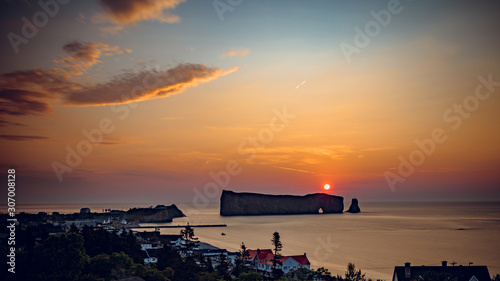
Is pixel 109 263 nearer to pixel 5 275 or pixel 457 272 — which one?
pixel 5 275

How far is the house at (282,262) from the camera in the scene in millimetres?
55875

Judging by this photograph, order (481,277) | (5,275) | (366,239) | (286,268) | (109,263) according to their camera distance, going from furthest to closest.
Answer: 1. (366,239)
2. (286,268)
3. (481,277)
4. (109,263)
5. (5,275)

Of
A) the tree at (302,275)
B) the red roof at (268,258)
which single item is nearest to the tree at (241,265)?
the red roof at (268,258)

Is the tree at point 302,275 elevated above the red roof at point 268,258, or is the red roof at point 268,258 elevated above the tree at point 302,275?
the tree at point 302,275

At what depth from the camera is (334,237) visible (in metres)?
119

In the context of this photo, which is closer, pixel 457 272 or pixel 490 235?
pixel 457 272

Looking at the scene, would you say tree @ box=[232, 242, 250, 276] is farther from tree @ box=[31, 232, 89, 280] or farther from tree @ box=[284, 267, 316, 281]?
tree @ box=[31, 232, 89, 280]

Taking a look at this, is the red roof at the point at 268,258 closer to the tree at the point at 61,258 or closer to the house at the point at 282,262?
the house at the point at 282,262

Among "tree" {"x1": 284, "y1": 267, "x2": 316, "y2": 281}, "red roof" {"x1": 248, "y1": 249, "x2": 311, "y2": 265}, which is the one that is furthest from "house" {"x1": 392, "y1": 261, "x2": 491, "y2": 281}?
"red roof" {"x1": 248, "y1": 249, "x2": 311, "y2": 265}

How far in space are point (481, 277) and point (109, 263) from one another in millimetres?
36910

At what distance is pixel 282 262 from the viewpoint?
56.2 metres

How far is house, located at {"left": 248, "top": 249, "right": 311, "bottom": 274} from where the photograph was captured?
5588 cm

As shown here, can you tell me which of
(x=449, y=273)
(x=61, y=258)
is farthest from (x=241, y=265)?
(x=61, y=258)

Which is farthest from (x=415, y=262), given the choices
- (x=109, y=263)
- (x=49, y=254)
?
(x=49, y=254)
